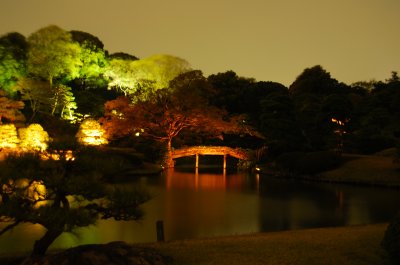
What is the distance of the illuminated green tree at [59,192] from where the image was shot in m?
4.88

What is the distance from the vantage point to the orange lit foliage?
25812 millimetres

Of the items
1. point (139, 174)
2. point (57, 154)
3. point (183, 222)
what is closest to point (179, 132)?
point (139, 174)

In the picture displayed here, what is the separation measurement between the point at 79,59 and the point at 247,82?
1456 centimetres

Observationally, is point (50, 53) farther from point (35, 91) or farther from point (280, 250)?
point (280, 250)

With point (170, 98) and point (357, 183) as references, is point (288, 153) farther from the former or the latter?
point (170, 98)

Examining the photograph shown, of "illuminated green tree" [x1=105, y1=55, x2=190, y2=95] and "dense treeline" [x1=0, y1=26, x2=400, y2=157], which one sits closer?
"dense treeline" [x1=0, y1=26, x2=400, y2=157]

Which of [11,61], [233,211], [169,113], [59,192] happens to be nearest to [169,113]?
[169,113]

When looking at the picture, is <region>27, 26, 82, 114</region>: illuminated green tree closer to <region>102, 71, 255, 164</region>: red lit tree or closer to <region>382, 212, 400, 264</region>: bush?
<region>102, 71, 255, 164</region>: red lit tree

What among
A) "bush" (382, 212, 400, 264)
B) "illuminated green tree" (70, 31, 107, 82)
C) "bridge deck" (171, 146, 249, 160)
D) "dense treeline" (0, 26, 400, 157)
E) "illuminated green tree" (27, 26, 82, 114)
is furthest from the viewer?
"illuminated green tree" (70, 31, 107, 82)

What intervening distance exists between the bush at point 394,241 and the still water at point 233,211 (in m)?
3.03

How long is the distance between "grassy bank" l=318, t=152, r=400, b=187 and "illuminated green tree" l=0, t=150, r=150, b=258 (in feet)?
53.6

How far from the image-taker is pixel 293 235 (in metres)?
7.74

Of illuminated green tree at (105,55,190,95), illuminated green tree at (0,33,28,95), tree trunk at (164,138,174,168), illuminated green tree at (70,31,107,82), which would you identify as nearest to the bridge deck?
tree trunk at (164,138,174,168)

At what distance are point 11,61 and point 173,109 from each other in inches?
448
